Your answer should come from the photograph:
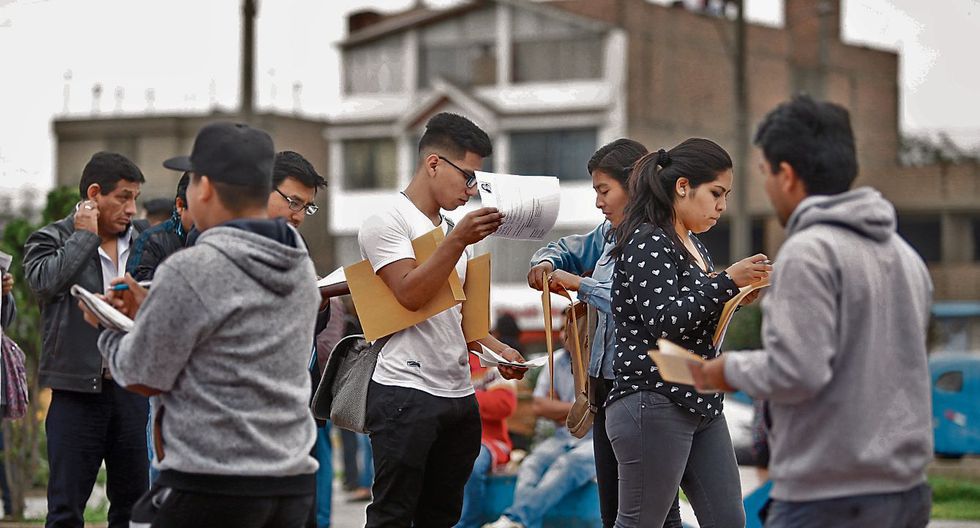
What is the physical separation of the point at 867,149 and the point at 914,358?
45206 millimetres

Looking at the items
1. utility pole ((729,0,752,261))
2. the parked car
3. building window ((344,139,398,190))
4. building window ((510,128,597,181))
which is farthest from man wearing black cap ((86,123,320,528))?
building window ((344,139,398,190))

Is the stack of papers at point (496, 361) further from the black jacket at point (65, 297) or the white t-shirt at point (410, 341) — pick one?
the black jacket at point (65, 297)

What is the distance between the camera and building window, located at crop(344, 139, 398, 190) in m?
46.3

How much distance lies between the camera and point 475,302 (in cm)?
577

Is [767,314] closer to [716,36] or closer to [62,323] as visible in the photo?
[62,323]

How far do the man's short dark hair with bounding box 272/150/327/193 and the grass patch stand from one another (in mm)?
7013

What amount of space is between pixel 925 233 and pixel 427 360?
4041 cm

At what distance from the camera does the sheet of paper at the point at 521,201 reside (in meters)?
5.34

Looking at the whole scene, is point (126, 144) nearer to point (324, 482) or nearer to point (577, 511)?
point (324, 482)

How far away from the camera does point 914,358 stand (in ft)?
12.8

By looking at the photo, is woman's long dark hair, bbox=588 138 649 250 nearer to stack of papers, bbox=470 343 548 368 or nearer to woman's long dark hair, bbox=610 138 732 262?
woman's long dark hair, bbox=610 138 732 262

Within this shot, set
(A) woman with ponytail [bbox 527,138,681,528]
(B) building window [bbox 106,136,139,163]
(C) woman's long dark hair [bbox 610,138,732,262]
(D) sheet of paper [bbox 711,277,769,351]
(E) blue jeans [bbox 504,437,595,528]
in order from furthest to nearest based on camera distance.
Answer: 1. (B) building window [bbox 106,136,139,163]
2. (E) blue jeans [bbox 504,437,595,528]
3. (A) woman with ponytail [bbox 527,138,681,528]
4. (C) woman's long dark hair [bbox 610,138,732,262]
5. (D) sheet of paper [bbox 711,277,769,351]

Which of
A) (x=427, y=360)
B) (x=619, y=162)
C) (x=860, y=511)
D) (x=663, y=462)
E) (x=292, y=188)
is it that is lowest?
(x=663, y=462)

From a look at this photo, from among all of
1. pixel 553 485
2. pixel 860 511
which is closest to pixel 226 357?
pixel 860 511
